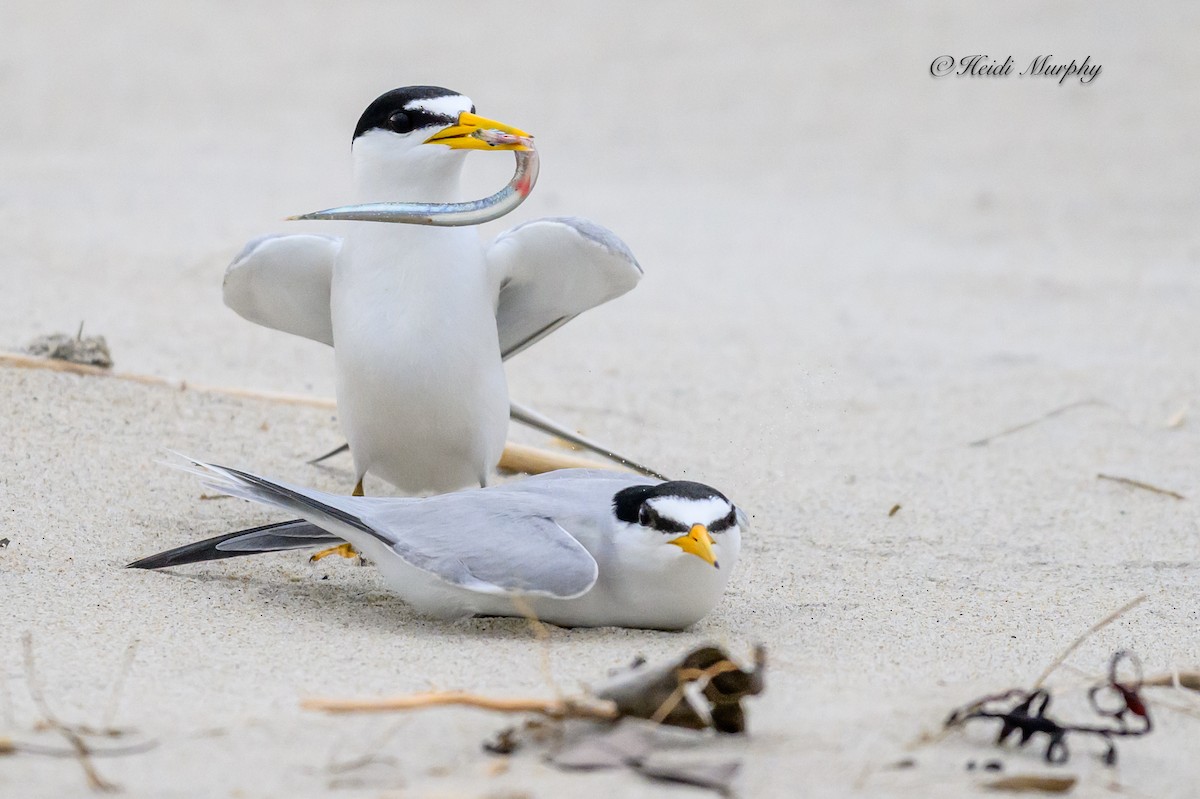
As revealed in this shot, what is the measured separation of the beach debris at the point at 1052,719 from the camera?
217 centimetres

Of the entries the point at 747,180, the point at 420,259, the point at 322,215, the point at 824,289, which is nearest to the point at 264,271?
the point at 420,259

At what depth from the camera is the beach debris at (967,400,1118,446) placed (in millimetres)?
4750

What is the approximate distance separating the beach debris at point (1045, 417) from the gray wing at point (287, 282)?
215 cm

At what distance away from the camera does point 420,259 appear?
11.5 feet

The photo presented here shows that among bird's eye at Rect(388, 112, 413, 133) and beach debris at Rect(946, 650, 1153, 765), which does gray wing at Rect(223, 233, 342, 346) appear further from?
beach debris at Rect(946, 650, 1153, 765)

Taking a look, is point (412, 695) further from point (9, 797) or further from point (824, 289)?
point (824, 289)

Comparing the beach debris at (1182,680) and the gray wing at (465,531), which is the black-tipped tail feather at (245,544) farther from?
the beach debris at (1182,680)

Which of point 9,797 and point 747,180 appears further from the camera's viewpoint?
point 747,180

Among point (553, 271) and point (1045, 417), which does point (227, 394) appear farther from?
point (1045, 417)

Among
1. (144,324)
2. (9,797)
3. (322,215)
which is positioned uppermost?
(322,215)

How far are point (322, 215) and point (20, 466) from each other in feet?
4.08

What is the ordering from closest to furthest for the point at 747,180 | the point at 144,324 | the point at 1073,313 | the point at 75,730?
the point at 75,730 < the point at 144,324 < the point at 1073,313 < the point at 747,180
